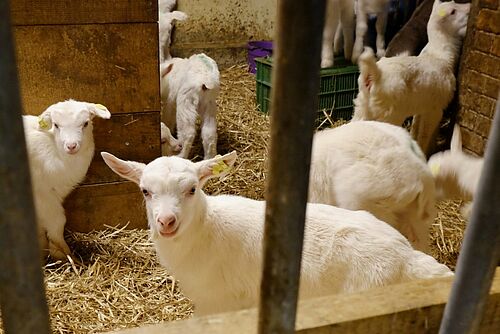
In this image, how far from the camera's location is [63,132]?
11.5ft

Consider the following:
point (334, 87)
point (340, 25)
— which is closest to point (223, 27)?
point (340, 25)

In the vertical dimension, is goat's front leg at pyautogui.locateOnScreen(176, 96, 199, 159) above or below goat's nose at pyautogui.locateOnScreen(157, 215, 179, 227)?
below

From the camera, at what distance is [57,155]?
3641 millimetres

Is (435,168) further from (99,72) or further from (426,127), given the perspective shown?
(99,72)

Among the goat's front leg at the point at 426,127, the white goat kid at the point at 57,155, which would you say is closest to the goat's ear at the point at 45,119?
A: the white goat kid at the point at 57,155

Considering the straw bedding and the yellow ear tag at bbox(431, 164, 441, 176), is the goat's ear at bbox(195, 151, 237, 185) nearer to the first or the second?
the straw bedding

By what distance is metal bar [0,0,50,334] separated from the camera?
688 mm

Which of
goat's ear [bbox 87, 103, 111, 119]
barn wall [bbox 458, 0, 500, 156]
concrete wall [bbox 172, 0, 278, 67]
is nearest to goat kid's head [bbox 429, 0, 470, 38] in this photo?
barn wall [bbox 458, 0, 500, 156]

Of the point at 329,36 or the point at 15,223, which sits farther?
the point at 329,36

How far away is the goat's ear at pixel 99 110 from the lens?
138 inches

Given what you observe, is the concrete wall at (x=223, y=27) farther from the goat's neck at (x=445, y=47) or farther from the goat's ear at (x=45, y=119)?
the goat's ear at (x=45, y=119)

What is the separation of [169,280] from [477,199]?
301 centimetres

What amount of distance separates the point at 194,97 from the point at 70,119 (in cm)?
169

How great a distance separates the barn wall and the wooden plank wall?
9.52 feet
